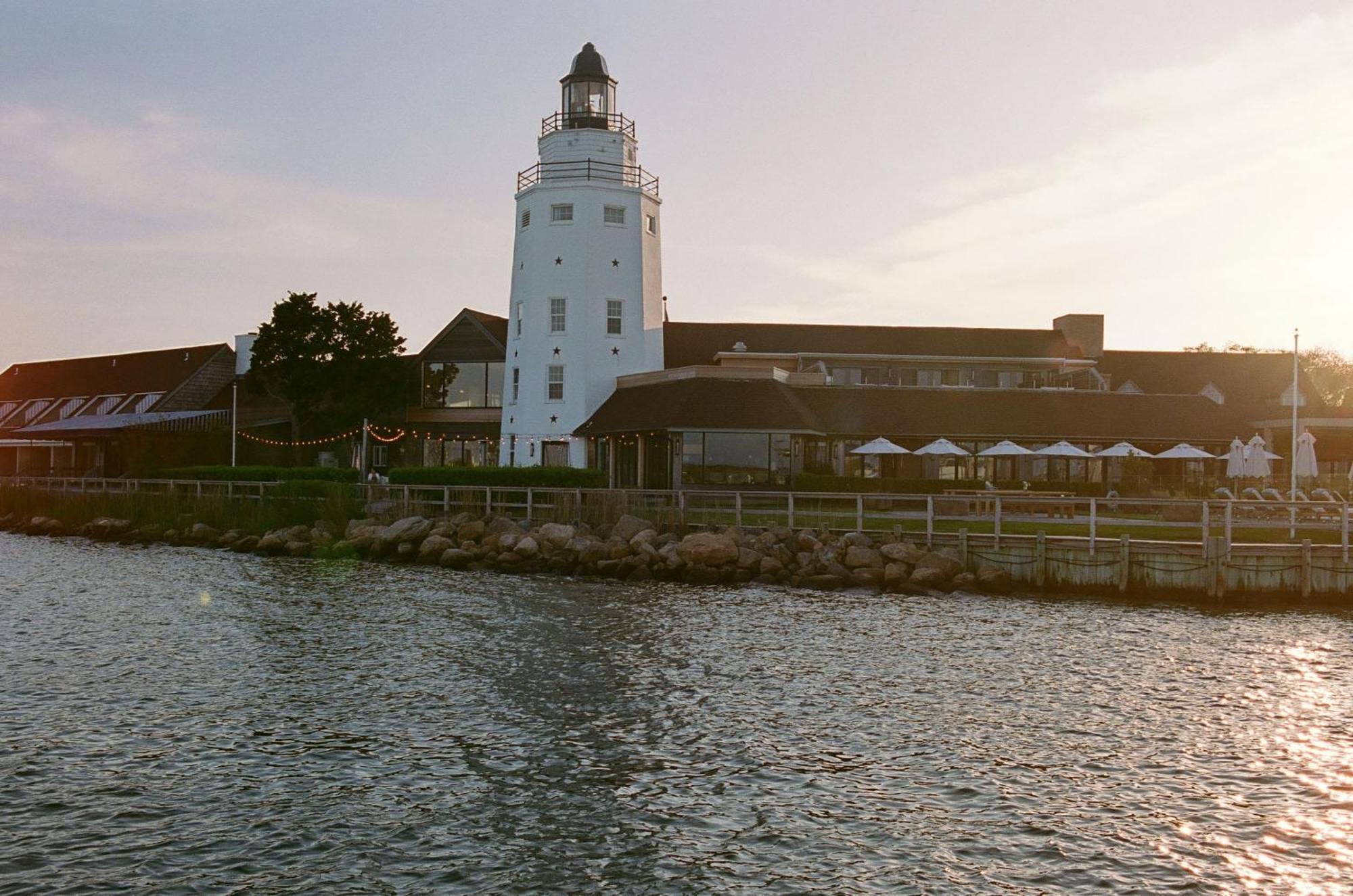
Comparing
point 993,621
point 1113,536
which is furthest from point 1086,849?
point 1113,536

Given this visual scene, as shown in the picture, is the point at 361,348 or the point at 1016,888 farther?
the point at 361,348

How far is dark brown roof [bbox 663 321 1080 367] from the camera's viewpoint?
51.9 meters

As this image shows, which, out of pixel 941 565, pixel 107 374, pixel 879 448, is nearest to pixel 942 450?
pixel 879 448

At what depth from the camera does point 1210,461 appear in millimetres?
43906

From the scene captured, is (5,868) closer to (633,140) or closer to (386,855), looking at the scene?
(386,855)

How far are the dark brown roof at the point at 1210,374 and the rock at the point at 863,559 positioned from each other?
38026 millimetres

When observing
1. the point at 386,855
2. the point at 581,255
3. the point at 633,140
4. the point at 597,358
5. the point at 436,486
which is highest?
the point at 633,140

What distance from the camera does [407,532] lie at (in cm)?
3259

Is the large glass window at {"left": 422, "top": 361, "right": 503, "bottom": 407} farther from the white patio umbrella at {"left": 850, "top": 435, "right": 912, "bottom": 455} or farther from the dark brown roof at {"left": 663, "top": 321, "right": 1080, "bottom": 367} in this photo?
the white patio umbrella at {"left": 850, "top": 435, "right": 912, "bottom": 455}

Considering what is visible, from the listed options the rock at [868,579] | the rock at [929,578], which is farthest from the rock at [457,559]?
the rock at [929,578]

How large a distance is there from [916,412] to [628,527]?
17.4 m

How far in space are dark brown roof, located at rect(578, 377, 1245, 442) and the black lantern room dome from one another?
40.7ft

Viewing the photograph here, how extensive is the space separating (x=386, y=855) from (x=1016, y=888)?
5.09 m

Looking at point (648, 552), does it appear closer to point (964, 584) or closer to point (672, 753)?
point (964, 584)
